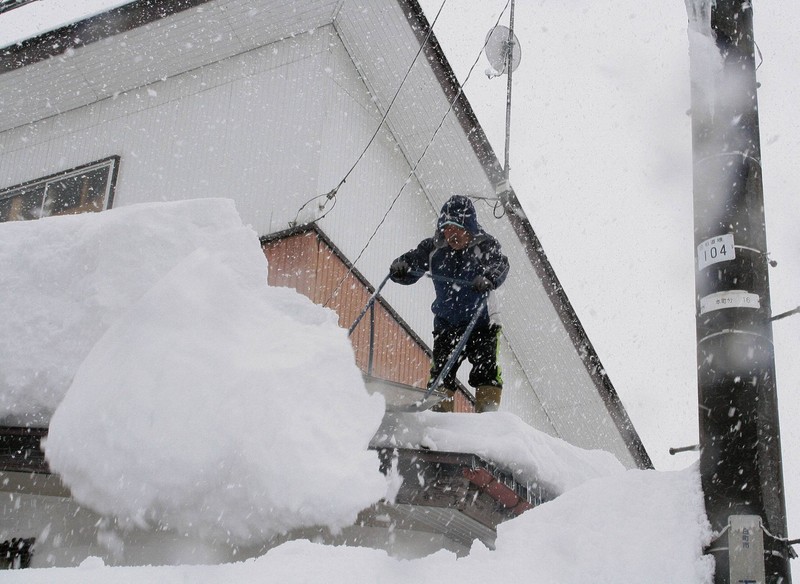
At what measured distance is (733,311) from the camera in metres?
2.92

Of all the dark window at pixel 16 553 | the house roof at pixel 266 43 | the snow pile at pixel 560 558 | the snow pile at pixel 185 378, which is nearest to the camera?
the snow pile at pixel 560 558

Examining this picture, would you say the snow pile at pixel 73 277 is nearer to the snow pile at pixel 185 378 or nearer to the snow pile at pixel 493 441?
the snow pile at pixel 185 378

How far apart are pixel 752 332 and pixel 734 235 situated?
38cm

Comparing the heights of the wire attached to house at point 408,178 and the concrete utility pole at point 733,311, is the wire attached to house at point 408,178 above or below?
above

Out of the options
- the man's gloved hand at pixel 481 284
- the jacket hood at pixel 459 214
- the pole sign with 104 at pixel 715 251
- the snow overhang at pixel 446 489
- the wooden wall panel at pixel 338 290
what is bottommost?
the snow overhang at pixel 446 489

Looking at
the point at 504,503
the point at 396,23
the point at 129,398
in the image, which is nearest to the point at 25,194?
the point at 396,23

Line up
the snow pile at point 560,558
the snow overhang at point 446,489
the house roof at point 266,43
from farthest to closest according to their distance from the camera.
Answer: the house roof at point 266,43 → the snow overhang at point 446,489 → the snow pile at point 560,558

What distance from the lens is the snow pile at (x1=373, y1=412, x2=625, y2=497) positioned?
12.6 ft

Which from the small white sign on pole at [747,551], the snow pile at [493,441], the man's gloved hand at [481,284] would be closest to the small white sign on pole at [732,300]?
the small white sign on pole at [747,551]

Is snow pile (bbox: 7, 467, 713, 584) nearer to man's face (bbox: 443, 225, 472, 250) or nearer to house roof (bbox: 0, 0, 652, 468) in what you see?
man's face (bbox: 443, 225, 472, 250)

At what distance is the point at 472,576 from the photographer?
Answer: 9.57 feet

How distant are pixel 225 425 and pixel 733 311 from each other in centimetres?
198

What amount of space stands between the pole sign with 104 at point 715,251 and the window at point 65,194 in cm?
646

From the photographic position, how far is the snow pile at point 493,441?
3.85 metres
